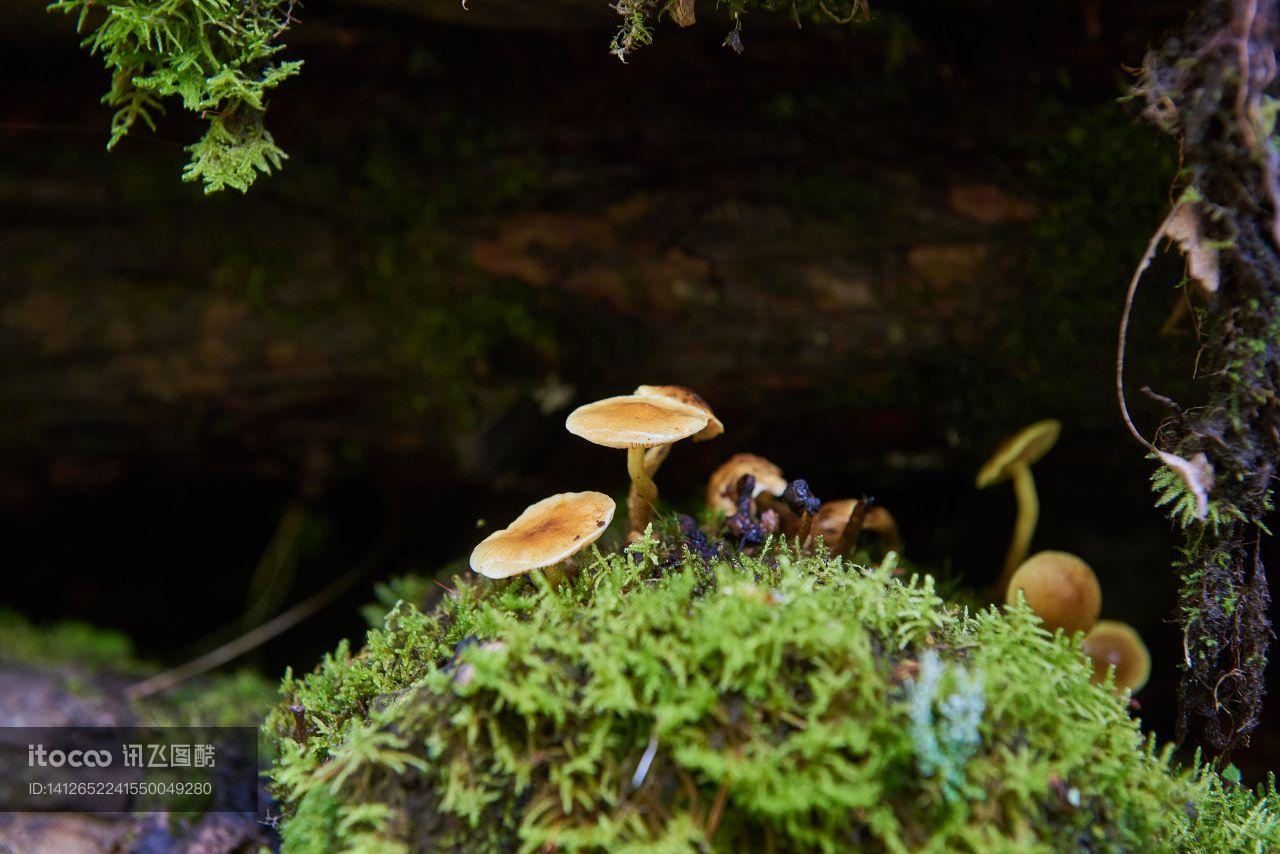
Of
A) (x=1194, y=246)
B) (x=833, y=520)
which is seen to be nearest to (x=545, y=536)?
(x=833, y=520)

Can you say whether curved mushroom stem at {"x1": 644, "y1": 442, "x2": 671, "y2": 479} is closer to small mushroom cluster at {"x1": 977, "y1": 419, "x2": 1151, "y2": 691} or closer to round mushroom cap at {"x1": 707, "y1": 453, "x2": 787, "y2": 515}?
round mushroom cap at {"x1": 707, "y1": 453, "x2": 787, "y2": 515}

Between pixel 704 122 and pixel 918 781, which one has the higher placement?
pixel 704 122

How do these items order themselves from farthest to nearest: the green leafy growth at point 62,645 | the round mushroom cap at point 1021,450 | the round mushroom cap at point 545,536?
1. the green leafy growth at point 62,645
2. the round mushroom cap at point 1021,450
3. the round mushroom cap at point 545,536

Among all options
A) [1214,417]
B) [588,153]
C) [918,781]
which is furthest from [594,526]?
[588,153]

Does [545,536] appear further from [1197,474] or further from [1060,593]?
[1060,593]

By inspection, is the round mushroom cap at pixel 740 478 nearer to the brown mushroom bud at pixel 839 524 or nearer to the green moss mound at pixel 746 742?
the brown mushroom bud at pixel 839 524

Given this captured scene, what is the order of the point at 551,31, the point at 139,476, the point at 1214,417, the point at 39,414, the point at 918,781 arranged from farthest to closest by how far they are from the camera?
1. the point at 139,476
2. the point at 39,414
3. the point at 551,31
4. the point at 1214,417
5. the point at 918,781

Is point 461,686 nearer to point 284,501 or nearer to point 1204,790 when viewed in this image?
point 1204,790

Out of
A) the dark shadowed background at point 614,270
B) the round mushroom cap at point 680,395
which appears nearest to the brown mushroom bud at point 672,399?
the round mushroom cap at point 680,395
